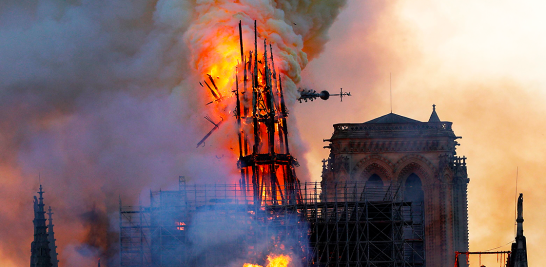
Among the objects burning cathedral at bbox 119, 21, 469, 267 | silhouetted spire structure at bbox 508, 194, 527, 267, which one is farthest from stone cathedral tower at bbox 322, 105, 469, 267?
silhouetted spire structure at bbox 508, 194, 527, 267

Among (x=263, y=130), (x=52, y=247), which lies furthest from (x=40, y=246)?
(x=263, y=130)

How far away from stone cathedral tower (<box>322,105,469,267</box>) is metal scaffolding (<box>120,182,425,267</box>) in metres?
22.2

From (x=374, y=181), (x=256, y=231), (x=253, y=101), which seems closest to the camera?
(x=256, y=231)

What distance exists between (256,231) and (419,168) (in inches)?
1184

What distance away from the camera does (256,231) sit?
291ft

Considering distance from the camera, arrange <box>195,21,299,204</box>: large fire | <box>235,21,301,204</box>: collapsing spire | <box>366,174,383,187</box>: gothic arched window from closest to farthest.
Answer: <box>235,21,301,204</box>: collapsing spire < <box>195,21,299,204</box>: large fire < <box>366,174,383,187</box>: gothic arched window

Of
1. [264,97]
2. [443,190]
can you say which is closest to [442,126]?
[443,190]

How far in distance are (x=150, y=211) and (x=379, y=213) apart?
1516 centimetres

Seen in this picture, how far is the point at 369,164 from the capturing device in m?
116

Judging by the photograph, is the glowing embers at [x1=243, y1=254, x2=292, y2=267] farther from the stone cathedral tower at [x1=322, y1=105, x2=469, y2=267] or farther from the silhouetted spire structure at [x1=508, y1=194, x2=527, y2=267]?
the stone cathedral tower at [x1=322, y1=105, x2=469, y2=267]

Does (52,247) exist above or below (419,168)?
below

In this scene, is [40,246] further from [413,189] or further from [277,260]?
Answer: [413,189]

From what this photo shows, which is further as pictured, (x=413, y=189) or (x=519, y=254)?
(x=413, y=189)

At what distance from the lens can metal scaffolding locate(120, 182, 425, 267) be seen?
8800cm
